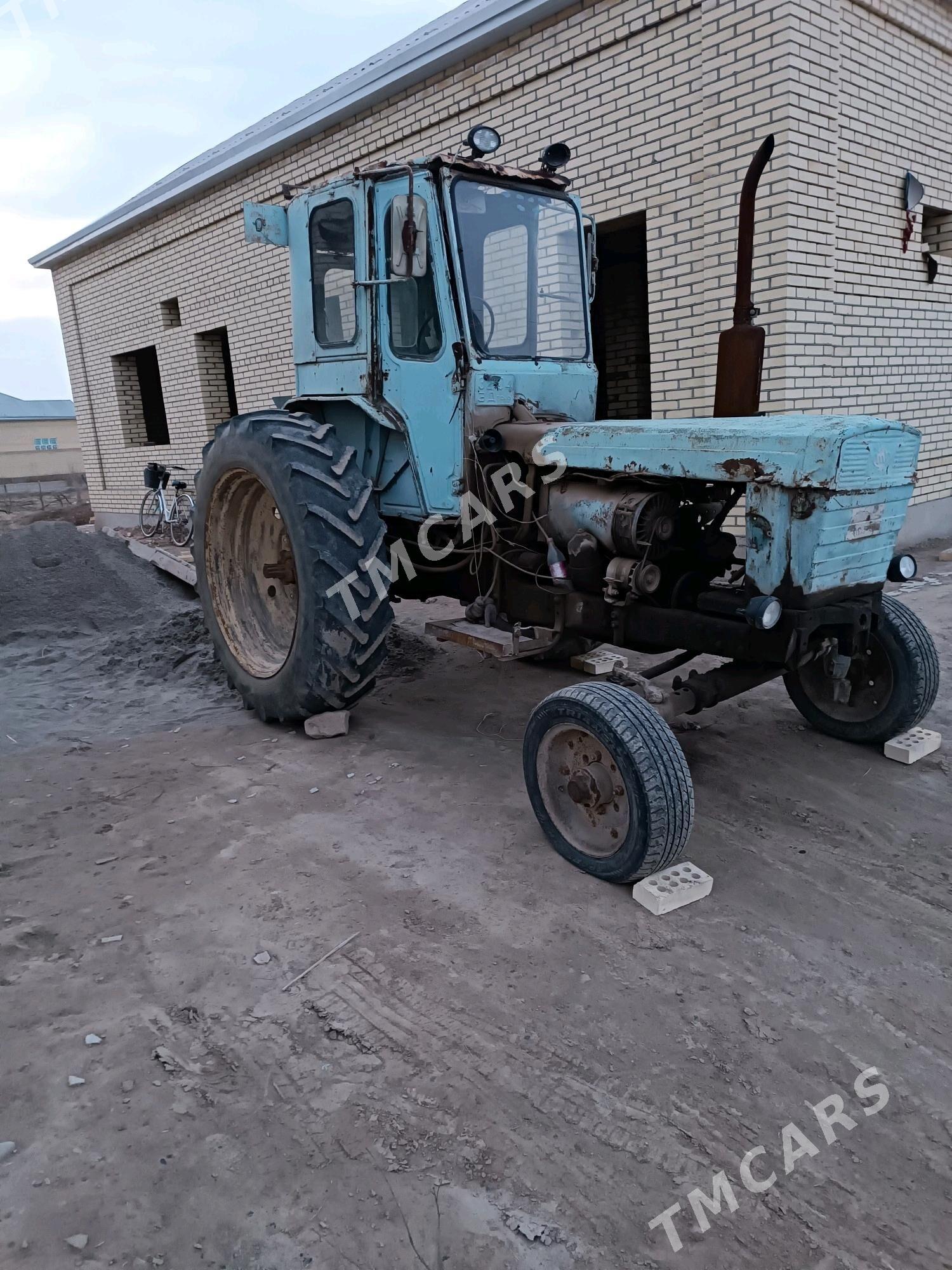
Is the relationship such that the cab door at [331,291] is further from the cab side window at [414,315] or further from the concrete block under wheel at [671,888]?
the concrete block under wheel at [671,888]

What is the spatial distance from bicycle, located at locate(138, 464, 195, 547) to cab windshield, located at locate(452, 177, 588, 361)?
6259 mm

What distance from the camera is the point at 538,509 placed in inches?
145

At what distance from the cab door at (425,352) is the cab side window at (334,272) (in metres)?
0.21

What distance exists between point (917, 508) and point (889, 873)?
5.70 meters

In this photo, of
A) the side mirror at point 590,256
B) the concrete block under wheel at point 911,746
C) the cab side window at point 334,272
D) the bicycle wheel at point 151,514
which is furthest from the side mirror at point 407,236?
the bicycle wheel at point 151,514

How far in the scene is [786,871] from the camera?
282 cm

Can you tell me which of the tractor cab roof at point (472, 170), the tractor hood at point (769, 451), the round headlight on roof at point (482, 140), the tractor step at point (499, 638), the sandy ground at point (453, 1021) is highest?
the round headlight on roof at point (482, 140)

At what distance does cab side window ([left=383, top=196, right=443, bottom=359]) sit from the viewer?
3.65m

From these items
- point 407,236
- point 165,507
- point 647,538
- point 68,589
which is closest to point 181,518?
point 165,507

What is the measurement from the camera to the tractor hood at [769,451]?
2.71 m

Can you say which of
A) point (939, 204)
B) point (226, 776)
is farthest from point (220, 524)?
point (939, 204)

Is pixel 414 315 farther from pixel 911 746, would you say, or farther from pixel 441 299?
pixel 911 746

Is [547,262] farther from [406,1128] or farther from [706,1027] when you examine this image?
[406,1128]

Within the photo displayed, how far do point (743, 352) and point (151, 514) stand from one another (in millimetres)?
9212
